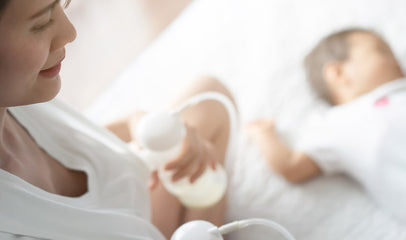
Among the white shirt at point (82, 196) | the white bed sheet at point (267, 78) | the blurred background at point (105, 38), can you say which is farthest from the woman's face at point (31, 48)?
the blurred background at point (105, 38)

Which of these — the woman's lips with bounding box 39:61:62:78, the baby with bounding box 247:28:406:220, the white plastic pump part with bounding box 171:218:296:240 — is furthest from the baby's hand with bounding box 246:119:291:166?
the woman's lips with bounding box 39:61:62:78

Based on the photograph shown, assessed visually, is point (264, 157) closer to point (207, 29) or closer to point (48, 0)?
point (207, 29)

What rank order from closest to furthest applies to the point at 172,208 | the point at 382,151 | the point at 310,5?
the point at 172,208 < the point at 382,151 < the point at 310,5

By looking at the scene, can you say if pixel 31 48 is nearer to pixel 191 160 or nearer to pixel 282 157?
pixel 191 160

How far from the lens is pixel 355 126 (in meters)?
1.09

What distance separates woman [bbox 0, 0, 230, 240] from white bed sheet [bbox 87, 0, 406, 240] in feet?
0.53

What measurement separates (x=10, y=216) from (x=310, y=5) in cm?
108

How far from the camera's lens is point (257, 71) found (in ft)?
4.24

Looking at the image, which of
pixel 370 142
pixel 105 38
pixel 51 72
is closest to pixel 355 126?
pixel 370 142

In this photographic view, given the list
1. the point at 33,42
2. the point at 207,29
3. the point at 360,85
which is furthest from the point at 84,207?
the point at 207,29

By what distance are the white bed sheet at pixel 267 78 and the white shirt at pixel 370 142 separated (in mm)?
35

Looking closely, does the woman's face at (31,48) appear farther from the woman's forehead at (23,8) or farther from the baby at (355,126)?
the baby at (355,126)

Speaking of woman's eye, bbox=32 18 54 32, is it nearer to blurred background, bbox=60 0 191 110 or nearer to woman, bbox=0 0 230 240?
woman, bbox=0 0 230 240

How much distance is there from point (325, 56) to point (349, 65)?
7cm
